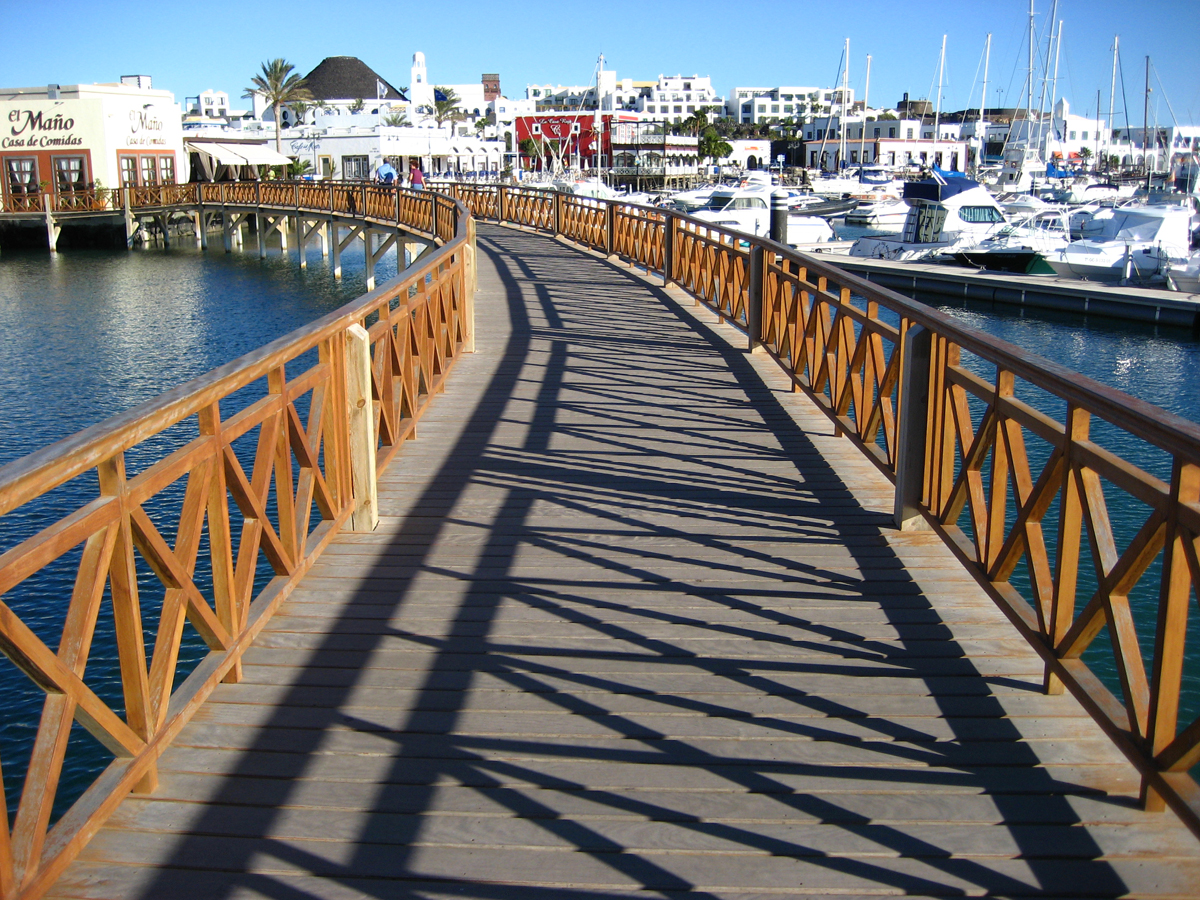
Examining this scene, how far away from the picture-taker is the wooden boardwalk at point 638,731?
262cm

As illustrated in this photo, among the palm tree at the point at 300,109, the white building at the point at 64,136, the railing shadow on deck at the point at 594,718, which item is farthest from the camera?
the palm tree at the point at 300,109

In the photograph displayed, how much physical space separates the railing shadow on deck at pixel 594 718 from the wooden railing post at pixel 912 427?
13.8 inches

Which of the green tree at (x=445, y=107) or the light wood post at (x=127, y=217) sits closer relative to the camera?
the light wood post at (x=127, y=217)

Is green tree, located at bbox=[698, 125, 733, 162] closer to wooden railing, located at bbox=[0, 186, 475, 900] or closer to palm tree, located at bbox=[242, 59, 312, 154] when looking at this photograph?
palm tree, located at bbox=[242, 59, 312, 154]

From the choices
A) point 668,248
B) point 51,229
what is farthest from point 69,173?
point 668,248

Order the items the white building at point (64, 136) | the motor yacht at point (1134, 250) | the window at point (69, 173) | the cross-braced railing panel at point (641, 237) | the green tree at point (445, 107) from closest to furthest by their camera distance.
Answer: the cross-braced railing panel at point (641, 237)
the motor yacht at point (1134, 250)
the white building at point (64, 136)
the window at point (69, 173)
the green tree at point (445, 107)

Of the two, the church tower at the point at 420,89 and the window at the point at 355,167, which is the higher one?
the church tower at the point at 420,89

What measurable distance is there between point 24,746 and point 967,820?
6281 mm

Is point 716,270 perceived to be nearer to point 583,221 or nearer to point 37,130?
point 583,221

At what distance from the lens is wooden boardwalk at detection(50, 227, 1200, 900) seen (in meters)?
2.62

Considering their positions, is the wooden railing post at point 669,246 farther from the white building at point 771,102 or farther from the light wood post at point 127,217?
the white building at point 771,102

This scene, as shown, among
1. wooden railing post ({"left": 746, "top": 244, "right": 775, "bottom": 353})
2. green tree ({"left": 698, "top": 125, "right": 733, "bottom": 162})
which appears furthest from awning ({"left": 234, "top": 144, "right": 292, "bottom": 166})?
green tree ({"left": 698, "top": 125, "right": 733, "bottom": 162})

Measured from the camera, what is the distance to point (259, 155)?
55.7 m

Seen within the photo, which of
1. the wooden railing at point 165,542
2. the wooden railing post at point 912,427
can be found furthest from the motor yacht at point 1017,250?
the wooden railing at point 165,542
